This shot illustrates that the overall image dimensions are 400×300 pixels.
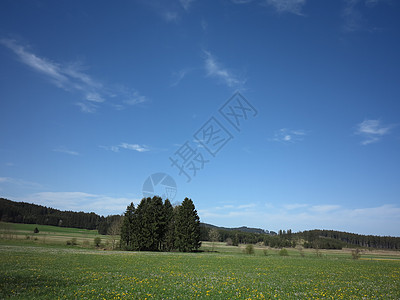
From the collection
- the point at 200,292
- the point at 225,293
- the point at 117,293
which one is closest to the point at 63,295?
the point at 117,293

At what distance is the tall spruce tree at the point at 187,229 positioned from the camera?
217ft

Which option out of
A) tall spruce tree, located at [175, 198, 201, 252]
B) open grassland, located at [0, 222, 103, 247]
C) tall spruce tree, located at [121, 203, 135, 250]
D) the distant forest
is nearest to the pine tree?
tall spruce tree, located at [175, 198, 201, 252]

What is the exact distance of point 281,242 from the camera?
15175cm

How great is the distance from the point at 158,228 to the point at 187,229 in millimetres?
8021

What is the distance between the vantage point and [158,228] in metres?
66.8

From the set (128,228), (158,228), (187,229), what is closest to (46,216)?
(128,228)

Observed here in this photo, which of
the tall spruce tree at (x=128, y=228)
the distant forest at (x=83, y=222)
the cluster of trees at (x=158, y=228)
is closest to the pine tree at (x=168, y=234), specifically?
the cluster of trees at (x=158, y=228)

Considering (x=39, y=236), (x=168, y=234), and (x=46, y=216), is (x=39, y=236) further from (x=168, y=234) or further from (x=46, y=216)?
(x=168, y=234)

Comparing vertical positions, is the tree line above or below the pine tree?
below

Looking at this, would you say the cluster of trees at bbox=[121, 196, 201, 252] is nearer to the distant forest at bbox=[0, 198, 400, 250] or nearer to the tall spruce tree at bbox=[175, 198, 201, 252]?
the tall spruce tree at bbox=[175, 198, 201, 252]

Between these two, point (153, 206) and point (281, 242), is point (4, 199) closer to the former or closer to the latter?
point (153, 206)

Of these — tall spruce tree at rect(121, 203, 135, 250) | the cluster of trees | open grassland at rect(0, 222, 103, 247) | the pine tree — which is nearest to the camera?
the cluster of trees

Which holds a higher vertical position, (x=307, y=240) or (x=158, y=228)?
(x=158, y=228)

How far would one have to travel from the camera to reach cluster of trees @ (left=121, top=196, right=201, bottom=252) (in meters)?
65.6
